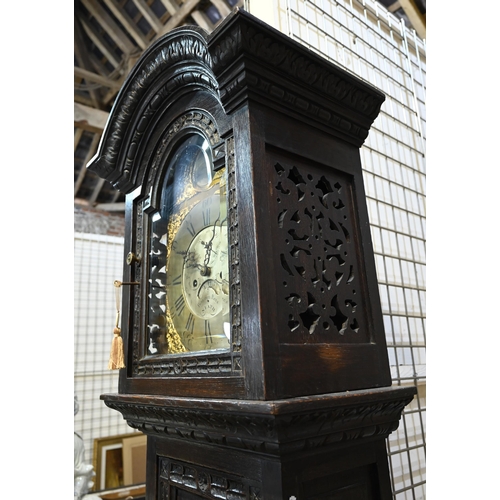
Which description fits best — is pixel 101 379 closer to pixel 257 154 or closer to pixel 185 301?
pixel 185 301

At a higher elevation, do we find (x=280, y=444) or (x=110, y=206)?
(x=110, y=206)

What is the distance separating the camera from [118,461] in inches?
121

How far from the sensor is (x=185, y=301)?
32.8 inches

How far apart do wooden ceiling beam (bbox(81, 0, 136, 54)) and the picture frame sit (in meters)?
3.71

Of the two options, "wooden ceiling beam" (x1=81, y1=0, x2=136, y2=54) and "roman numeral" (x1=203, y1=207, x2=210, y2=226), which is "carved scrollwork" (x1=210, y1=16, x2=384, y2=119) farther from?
"wooden ceiling beam" (x1=81, y1=0, x2=136, y2=54)

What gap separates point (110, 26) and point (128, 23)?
36 centimetres

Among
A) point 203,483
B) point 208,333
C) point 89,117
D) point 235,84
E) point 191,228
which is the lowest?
point 203,483

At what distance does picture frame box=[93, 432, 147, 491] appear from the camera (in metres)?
2.96

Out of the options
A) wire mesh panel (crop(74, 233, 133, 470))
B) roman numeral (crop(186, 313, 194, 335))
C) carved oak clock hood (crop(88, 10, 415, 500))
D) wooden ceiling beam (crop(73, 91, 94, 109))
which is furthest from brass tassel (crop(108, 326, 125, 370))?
wooden ceiling beam (crop(73, 91, 94, 109))

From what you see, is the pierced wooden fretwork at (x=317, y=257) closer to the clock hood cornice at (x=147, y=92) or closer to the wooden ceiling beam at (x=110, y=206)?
the clock hood cornice at (x=147, y=92)

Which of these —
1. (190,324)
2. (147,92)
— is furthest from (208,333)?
(147,92)

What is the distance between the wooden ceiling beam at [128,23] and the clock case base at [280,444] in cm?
417

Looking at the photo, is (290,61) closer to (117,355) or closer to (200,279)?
(200,279)

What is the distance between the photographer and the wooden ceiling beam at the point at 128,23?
13.4ft
